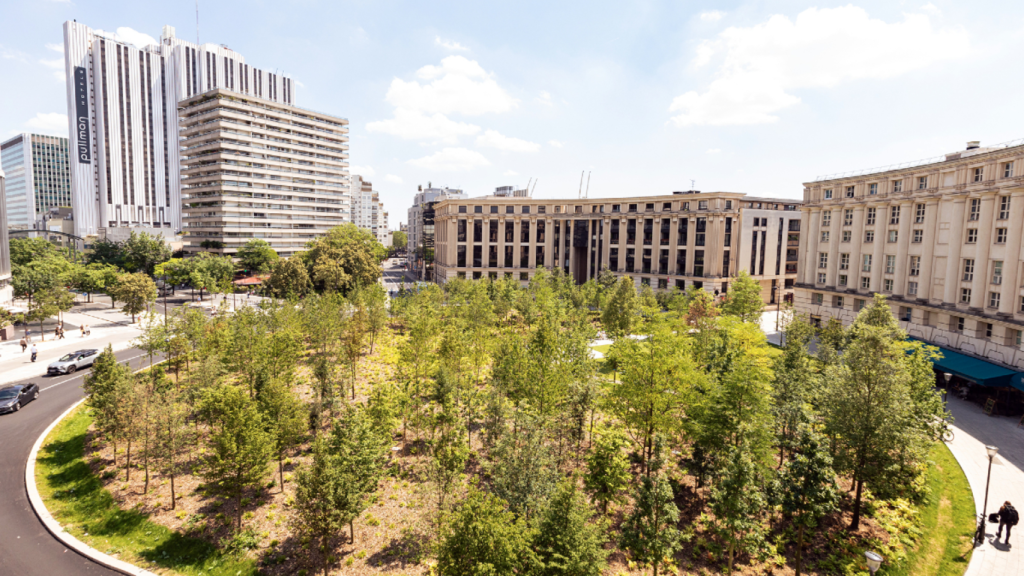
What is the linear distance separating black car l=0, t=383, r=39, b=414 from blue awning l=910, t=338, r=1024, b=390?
75.3 meters

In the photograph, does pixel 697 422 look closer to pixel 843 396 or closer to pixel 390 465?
pixel 843 396

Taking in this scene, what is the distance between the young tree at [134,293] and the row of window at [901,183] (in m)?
96.9

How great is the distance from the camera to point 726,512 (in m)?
19.4

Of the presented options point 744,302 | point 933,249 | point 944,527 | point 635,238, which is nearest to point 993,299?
point 933,249

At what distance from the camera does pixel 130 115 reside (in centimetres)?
16212

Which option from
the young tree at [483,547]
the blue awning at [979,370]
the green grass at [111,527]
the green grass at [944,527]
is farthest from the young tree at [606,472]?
the blue awning at [979,370]

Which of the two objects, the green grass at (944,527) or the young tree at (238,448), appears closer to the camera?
the young tree at (238,448)

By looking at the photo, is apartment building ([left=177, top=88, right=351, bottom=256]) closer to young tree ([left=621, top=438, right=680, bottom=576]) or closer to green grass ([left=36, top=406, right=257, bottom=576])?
green grass ([left=36, top=406, right=257, bottom=576])

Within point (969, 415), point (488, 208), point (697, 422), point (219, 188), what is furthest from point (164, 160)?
point (969, 415)

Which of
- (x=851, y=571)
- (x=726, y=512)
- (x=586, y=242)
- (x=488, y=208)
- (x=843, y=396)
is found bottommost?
(x=851, y=571)

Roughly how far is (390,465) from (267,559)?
7840 mm

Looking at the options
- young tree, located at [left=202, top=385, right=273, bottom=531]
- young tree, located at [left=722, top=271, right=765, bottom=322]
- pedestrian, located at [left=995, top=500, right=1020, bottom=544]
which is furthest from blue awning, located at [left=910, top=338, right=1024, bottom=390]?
young tree, located at [left=202, top=385, right=273, bottom=531]

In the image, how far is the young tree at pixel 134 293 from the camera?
201 ft

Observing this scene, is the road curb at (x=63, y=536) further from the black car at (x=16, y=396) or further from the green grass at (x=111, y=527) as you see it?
the black car at (x=16, y=396)
